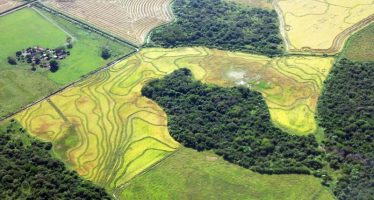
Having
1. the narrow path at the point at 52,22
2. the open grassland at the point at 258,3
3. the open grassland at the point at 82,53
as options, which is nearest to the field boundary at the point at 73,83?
the open grassland at the point at 82,53

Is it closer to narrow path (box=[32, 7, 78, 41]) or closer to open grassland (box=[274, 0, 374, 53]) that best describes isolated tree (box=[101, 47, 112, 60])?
narrow path (box=[32, 7, 78, 41])

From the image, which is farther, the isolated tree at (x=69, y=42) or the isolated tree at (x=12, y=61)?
the isolated tree at (x=69, y=42)

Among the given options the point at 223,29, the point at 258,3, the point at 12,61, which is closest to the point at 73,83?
the point at 12,61

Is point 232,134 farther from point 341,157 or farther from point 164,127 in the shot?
point 341,157

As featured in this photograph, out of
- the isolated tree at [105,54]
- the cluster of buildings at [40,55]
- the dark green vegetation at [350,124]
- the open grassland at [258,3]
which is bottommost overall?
the cluster of buildings at [40,55]

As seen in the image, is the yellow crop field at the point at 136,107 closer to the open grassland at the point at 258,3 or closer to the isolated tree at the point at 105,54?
the isolated tree at the point at 105,54

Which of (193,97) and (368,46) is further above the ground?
(368,46)

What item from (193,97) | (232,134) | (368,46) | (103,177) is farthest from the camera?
(368,46)

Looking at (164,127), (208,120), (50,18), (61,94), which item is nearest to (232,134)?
(208,120)
